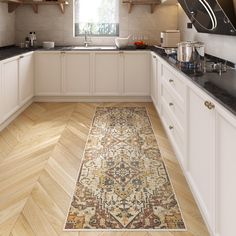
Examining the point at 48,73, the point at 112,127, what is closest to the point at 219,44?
the point at 112,127

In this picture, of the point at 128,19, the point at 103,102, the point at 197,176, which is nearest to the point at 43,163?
the point at 197,176

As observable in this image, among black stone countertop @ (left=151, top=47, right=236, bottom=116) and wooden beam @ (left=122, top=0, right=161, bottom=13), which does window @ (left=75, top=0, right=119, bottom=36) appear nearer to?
wooden beam @ (left=122, top=0, right=161, bottom=13)

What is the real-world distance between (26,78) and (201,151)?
11.2ft

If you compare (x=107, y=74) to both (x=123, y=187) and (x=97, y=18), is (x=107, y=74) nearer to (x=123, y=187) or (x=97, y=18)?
(x=97, y=18)

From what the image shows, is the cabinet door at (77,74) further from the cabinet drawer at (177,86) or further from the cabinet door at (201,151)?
the cabinet door at (201,151)

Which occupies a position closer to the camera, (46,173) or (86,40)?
(46,173)

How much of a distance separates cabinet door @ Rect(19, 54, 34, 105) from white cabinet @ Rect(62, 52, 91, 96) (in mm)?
493

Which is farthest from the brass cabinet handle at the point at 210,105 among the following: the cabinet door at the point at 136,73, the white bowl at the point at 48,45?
the white bowl at the point at 48,45

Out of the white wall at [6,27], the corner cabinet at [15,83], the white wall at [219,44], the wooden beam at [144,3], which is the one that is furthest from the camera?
the wooden beam at [144,3]

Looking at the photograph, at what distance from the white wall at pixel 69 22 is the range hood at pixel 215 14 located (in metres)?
2.32

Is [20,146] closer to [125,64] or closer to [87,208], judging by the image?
[87,208]

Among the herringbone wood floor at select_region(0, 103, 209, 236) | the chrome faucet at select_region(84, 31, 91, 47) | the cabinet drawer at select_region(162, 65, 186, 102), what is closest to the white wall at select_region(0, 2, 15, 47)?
the chrome faucet at select_region(84, 31, 91, 47)

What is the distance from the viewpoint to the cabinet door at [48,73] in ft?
17.4

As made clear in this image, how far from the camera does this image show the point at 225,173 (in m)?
1.53
